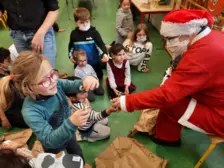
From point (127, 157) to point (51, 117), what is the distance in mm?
833

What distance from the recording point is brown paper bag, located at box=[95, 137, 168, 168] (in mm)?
1697

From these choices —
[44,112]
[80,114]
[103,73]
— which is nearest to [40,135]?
[44,112]

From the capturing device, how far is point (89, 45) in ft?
8.71

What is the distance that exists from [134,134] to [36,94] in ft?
4.20

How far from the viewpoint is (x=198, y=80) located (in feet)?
4.60

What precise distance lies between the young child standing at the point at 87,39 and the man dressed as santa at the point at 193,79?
106cm

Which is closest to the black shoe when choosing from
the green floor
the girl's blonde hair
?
the green floor

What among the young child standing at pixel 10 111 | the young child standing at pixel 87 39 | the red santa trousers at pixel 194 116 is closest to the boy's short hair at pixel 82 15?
the young child standing at pixel 87 39

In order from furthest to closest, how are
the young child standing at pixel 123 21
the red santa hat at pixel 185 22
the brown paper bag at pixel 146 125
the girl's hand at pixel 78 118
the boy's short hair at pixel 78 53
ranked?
the young child standing at pixel 123 21 → the boy's short hair at pixel 78 53 → the brown paper bag at pixel 146 125 → the red santa hat at pixel 185 22 → the girl's hand at pixel 78 118

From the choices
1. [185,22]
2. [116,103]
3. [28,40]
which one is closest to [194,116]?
[116,103]

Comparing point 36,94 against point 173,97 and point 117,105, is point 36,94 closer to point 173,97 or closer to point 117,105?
point 117,105

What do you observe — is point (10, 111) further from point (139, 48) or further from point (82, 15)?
point (139, 48)

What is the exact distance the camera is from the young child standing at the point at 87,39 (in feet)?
8.14

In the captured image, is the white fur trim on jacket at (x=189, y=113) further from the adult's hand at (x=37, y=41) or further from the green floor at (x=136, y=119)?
the adult's hand at (x=37, y=41)
